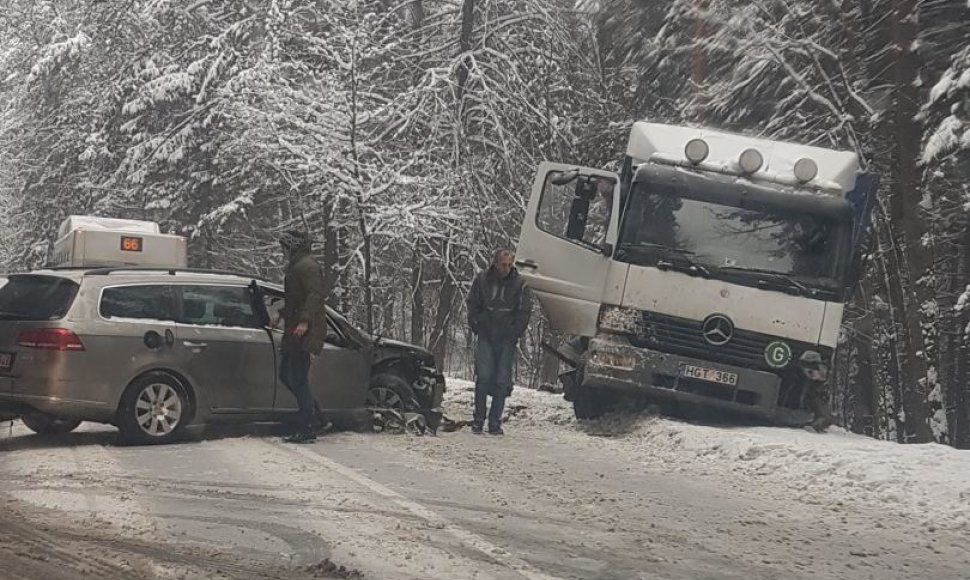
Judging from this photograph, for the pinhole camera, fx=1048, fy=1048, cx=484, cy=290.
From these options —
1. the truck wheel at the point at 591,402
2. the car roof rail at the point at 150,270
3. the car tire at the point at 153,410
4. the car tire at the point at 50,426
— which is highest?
the car roof rail at the point at 150,270

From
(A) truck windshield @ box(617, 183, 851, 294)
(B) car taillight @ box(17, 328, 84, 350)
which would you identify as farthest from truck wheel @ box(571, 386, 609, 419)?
(B) car taillight @ box(17, 328, 84, 350)

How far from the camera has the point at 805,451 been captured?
9750mm

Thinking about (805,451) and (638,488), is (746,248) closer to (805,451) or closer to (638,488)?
(805,451)

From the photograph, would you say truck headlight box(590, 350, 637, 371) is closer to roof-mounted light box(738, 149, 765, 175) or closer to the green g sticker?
the green g sticker

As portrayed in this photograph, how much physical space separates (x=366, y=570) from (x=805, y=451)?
222 inches

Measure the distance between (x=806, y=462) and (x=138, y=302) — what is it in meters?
6.24

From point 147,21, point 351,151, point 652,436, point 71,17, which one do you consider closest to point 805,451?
point 652,436

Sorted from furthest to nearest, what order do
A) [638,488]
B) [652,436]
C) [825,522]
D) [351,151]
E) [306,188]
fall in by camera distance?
[306,188] < [351,151] < [652,436] < [638,488] < [825,522]

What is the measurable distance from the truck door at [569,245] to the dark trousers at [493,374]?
1.12m

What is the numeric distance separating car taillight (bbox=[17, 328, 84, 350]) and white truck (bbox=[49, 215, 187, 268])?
4.67 m

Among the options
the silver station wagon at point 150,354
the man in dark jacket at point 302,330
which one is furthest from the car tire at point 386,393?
the man in dark jacket at point 302,330

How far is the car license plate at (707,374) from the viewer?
38.1ft

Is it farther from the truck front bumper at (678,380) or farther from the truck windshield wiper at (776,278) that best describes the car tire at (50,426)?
the truck windshield wiper at (776,278)

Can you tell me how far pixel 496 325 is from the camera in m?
11.5
